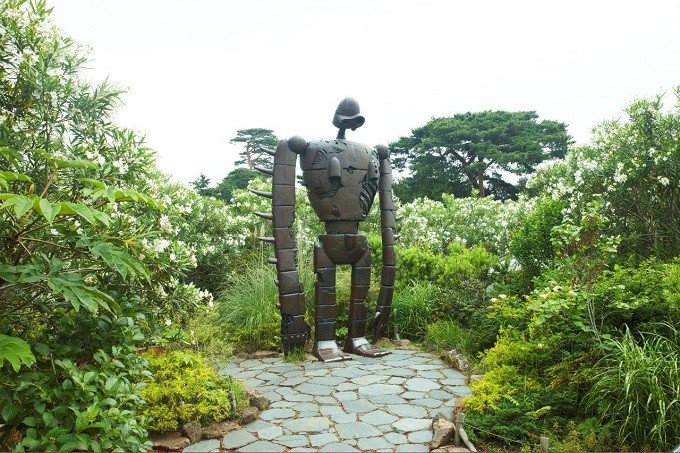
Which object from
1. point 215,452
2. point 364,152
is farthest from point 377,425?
point 364,152

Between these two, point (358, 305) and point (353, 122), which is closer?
point (353, 122)

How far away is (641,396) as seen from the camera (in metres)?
3.35

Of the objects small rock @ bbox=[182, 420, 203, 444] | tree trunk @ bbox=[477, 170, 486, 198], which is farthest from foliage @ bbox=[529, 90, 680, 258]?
tree trunk @ bbox=[477, 170, 486, 198]

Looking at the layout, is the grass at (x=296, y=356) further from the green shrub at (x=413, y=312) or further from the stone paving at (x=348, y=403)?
the green shrub at (x=413, y=312)

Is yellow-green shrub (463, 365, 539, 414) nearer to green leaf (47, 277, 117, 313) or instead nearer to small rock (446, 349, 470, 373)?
small rock (446, 349, 470, 373)

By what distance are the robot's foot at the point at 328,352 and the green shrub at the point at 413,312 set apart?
131 centimetres

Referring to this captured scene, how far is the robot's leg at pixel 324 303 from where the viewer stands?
5.84 metres

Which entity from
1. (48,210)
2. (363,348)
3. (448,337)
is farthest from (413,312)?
(48,210)

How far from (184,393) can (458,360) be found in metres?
2.74

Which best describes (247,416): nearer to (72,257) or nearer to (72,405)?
(72,405)

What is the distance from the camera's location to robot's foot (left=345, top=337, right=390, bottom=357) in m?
5.86

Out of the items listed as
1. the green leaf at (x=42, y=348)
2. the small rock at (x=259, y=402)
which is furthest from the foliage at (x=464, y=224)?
the green leaf at (x=42, y=348)

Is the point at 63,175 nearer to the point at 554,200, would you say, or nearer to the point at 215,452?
the point at 215,452

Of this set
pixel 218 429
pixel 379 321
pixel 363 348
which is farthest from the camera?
pixel 379 321
